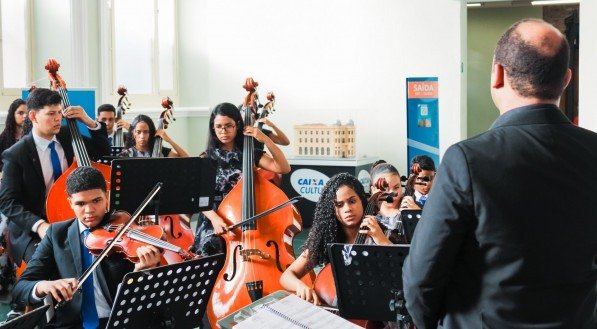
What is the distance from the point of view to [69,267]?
3.10 m

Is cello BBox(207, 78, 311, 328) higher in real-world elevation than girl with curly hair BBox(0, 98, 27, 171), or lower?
lower

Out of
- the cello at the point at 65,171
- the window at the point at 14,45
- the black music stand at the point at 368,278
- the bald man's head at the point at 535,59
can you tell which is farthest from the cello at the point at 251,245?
the window at the point at 14,45

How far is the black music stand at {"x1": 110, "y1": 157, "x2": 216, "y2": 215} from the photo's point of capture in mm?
3744

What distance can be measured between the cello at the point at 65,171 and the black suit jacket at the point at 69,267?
84cm

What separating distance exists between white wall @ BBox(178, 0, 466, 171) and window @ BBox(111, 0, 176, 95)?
223 mm

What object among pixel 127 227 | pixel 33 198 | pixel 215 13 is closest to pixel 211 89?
pixel 215 13

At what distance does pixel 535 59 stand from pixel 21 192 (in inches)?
127

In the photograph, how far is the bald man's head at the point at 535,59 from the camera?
158cm

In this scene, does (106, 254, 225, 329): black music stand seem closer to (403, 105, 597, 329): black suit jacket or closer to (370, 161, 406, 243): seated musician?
(370, 161, 406, 243): seated musician

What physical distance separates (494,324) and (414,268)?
189 millimetres

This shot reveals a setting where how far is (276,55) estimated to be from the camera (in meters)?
9.27

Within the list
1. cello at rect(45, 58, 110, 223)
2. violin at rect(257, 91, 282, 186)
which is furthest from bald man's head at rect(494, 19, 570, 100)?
violin at rect(257, 91, 282, 186)

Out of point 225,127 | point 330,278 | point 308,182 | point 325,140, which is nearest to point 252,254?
point 330,278

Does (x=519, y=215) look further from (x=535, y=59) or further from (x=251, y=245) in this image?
(x=251, y=245)
